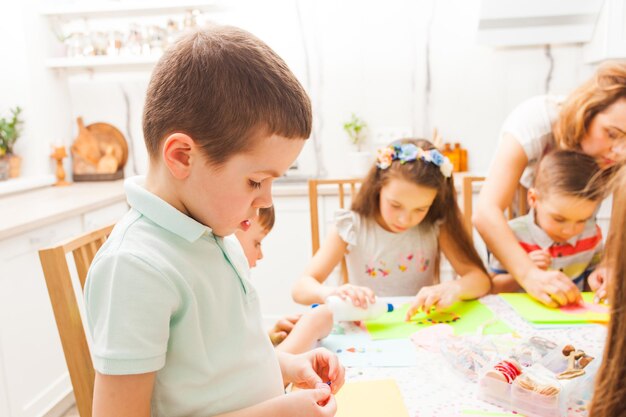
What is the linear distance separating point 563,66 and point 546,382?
93.7 inches

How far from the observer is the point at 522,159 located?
5.05 feet

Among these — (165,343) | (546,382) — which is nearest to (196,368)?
(165,343)

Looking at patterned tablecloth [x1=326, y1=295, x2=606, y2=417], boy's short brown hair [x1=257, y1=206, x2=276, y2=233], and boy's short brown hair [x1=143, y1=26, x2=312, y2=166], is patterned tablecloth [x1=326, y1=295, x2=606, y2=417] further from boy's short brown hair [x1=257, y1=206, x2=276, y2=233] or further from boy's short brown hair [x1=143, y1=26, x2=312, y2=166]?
boy's short brown hair [x1=143, y1=26, x2=312, y2=166]

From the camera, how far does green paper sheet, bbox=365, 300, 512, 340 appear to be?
1122 millimetres


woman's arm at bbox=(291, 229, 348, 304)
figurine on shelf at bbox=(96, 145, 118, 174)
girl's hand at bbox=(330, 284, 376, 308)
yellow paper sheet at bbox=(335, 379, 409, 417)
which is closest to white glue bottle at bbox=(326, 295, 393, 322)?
girl's hand at bbox=(330, 284, 376, 308)

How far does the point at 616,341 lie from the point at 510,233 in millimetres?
906

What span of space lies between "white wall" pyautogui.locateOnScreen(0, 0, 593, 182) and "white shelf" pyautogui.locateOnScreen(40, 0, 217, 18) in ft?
0.37

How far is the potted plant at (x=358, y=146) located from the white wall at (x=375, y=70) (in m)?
0.05

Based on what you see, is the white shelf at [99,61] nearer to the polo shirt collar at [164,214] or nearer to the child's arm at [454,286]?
the child's arm at [454,286]

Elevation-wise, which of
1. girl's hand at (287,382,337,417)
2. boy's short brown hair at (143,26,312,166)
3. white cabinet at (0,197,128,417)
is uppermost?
boy's short brown hair at (143,26,312,166)

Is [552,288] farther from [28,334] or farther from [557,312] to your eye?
[28,334]

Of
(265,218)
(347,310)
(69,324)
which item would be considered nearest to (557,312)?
(347,310)

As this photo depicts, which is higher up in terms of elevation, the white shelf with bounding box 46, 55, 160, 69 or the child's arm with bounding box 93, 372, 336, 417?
the white shelf with bounding box 46, 55, 160, 69

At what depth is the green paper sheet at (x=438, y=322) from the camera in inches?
44.2
